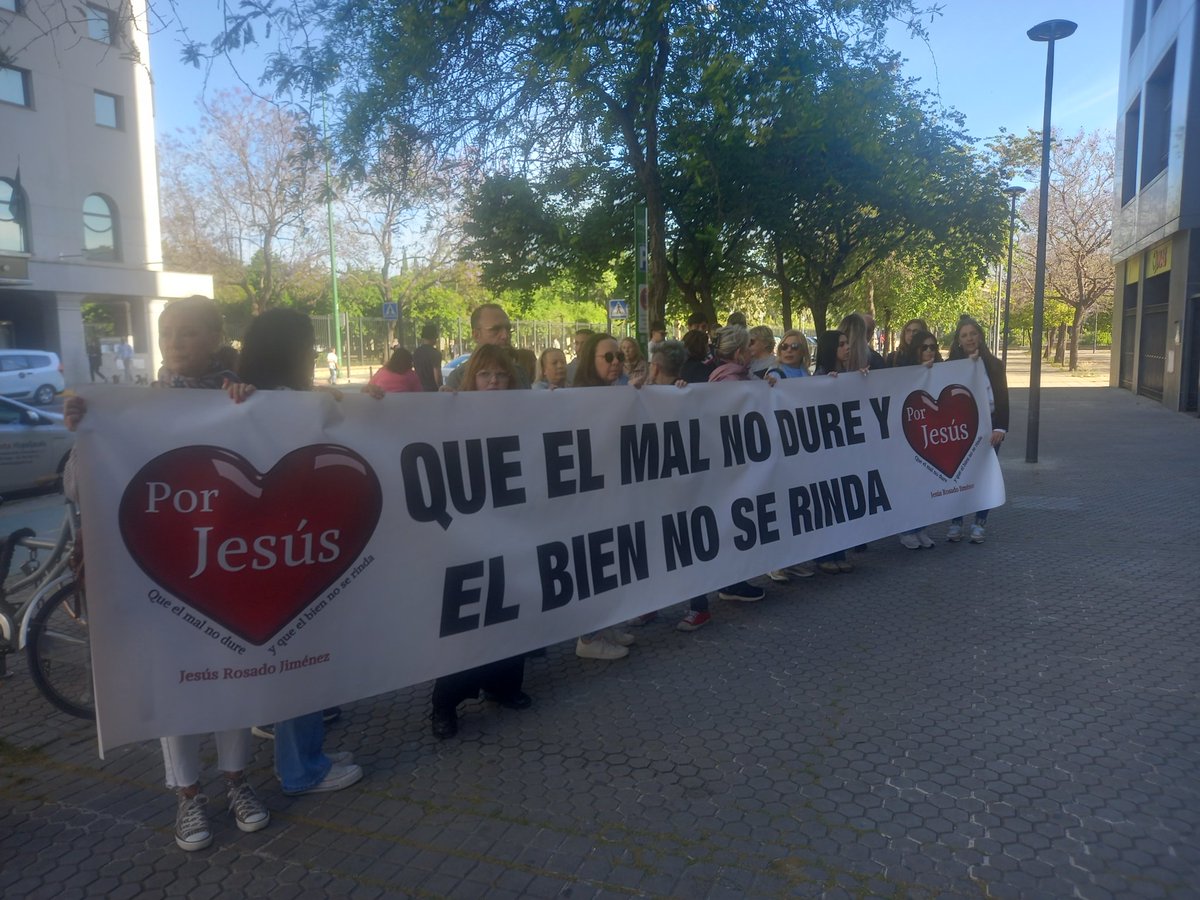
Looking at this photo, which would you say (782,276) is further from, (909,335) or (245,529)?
(245,529)

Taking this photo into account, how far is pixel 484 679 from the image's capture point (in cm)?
422

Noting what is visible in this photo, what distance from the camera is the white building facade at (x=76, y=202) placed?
28609mm

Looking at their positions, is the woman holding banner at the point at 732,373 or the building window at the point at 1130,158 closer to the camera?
the woman holding banner at the point at 732,373

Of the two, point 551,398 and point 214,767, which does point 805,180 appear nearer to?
point 551,398

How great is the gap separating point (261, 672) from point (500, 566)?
3.77 ft

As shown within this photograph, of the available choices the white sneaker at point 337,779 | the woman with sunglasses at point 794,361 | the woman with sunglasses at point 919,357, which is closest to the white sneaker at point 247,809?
the white sneaker at point 337,779

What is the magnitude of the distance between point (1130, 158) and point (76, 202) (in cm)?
3283

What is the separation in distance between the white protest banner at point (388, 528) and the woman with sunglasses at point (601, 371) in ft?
1.31

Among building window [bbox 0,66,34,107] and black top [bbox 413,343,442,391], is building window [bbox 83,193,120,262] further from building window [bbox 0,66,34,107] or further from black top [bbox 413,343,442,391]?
black top [bbox 413,343,442,391]

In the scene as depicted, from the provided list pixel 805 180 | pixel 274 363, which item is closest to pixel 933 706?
pixel 274 363

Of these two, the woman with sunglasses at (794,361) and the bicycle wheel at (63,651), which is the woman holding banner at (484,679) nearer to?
the bicycle wheel at (63,651)

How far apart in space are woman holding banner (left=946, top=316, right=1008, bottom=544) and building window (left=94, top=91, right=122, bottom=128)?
32847 mm

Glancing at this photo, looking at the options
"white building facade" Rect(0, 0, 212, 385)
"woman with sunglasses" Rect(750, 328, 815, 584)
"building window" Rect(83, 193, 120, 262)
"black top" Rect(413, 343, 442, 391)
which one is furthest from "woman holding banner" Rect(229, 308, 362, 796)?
"building window" Rect(83, 193, 120, 262)

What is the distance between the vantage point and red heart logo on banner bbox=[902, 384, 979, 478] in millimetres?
6812
